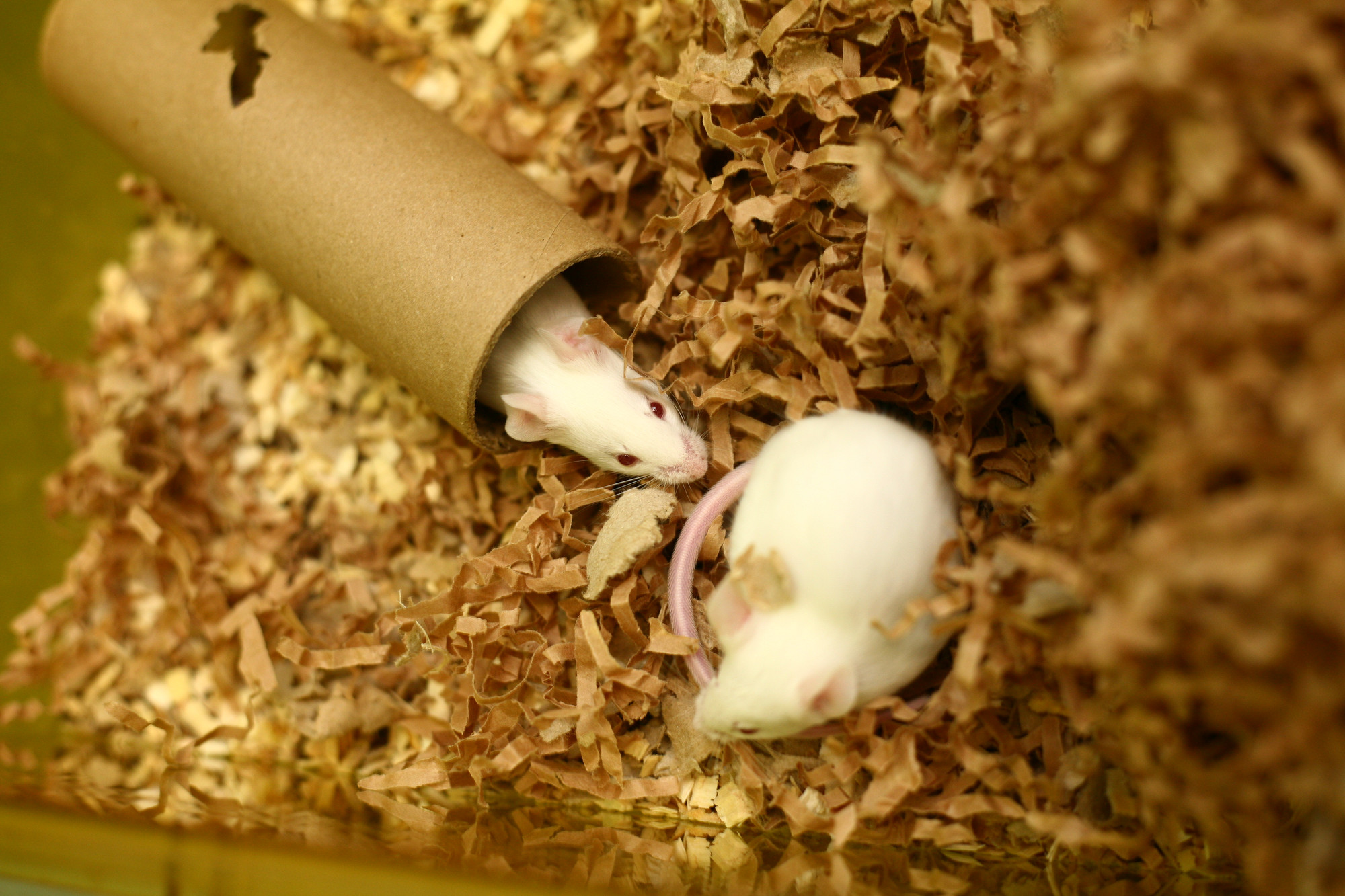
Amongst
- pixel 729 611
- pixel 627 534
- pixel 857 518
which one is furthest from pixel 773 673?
pixel 627 534

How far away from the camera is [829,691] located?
154 cm

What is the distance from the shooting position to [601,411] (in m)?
2.01

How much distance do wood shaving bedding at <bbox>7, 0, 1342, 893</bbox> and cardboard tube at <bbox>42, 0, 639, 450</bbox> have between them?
275mm

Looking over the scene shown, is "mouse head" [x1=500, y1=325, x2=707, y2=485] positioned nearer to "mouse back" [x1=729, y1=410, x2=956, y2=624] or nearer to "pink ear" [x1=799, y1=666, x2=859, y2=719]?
"mouse back" [x1=729, y1=410, x2=956, y2=624]

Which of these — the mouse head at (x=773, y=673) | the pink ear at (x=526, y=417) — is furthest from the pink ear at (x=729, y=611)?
the pink ear at (x=526, y=417)

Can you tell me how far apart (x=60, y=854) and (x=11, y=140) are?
2.07 m

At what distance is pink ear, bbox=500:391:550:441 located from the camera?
198cm

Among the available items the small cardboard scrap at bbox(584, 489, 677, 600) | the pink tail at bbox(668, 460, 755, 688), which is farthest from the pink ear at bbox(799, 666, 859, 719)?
the small cardboard scrap at bbox(584, 489, 677, 600)

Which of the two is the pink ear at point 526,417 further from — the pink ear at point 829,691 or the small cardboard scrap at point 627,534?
the pink ear at point 829,691

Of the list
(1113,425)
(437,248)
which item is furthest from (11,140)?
(1113,425)

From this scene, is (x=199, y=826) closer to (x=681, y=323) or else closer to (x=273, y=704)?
(x=273, y=704)

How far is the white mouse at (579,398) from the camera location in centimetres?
197

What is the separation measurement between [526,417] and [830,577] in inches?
31.6

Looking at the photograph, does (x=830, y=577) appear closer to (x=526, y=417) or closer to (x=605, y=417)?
(x=605, y=417)
